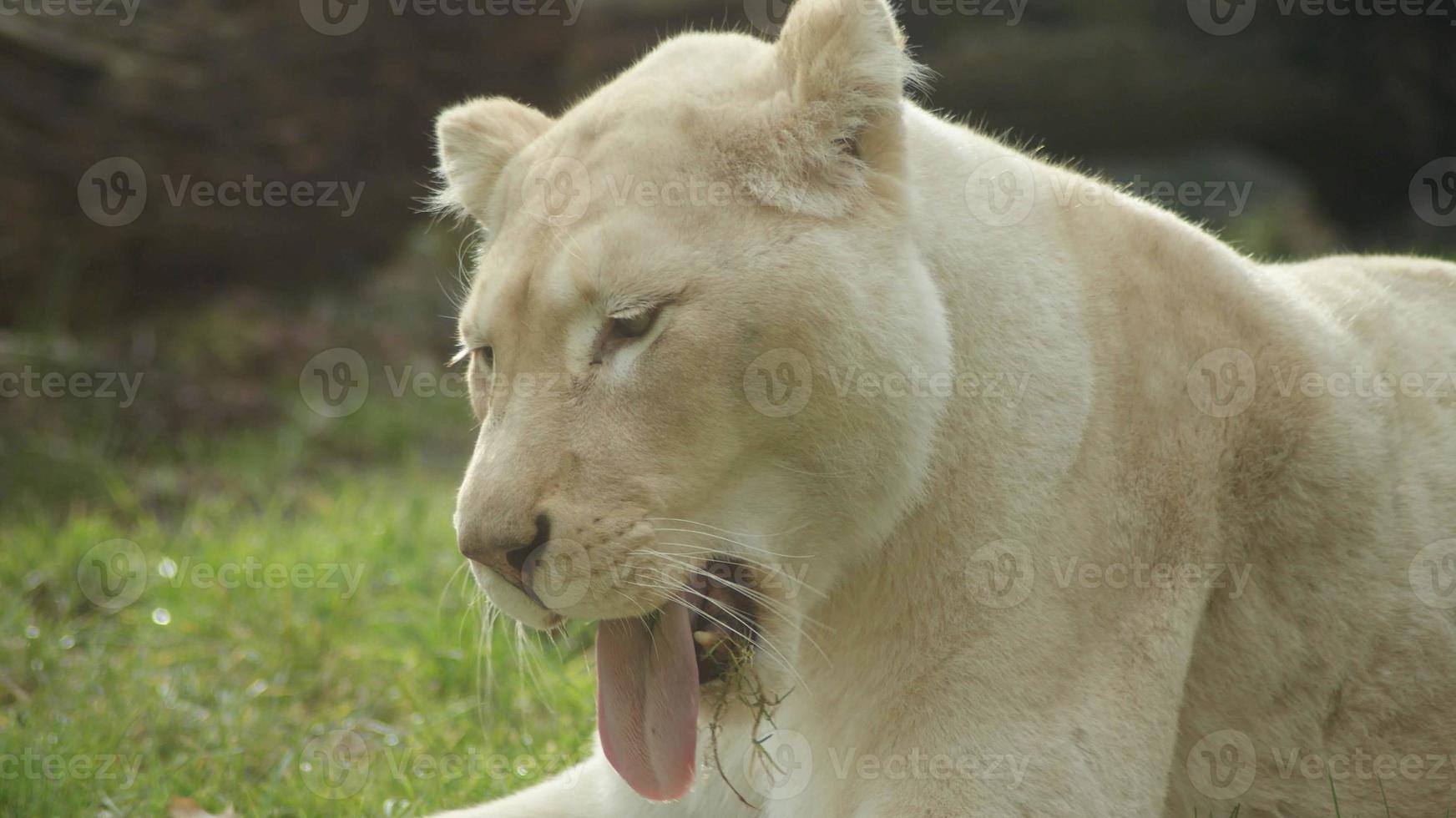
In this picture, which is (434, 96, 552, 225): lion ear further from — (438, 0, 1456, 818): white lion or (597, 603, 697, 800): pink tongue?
(597, 603, 697, 800): pink tongue

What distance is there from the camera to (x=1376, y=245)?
9727 millimetres

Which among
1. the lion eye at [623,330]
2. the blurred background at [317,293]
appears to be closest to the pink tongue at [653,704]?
the blurred background at [317,293]

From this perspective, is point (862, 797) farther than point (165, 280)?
No

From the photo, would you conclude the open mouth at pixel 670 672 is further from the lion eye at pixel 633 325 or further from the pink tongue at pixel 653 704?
the lion eye at pixel 633 325

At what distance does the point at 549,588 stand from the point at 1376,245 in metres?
8.69

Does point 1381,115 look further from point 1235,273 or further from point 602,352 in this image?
point 602,352

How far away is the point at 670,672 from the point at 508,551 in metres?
0.45

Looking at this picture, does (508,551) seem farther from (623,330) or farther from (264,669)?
(264,669)

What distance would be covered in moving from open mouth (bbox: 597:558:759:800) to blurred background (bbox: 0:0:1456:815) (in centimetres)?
44

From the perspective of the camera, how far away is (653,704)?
285 cm

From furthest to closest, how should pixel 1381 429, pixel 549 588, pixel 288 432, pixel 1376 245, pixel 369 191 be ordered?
pixel 1376 245 → pixel 369 191 → pixel 288 432 → pixel 1381 429 → pixel 549 588

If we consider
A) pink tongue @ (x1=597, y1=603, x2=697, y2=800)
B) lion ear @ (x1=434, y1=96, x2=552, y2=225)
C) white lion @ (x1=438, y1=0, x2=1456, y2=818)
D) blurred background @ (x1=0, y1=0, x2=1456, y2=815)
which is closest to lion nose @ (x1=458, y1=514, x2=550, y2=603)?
white lion @ (x1=438, y1=0, x2=1456, y2=818)

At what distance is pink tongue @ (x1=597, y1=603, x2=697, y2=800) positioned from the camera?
2.83 m

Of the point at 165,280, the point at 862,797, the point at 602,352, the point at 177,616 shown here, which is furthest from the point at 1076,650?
the point at 165,280
